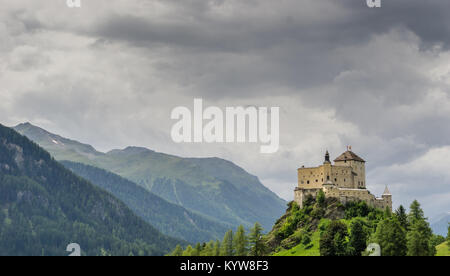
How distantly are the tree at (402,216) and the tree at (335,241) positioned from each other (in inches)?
846

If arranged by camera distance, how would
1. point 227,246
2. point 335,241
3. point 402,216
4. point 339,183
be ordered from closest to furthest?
point 335,241, point 227,246, point 402,216, point 339,183

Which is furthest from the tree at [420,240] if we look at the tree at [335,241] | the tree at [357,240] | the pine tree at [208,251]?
the pine tree at [208,251]

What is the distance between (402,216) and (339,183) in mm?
25565

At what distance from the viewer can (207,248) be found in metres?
164

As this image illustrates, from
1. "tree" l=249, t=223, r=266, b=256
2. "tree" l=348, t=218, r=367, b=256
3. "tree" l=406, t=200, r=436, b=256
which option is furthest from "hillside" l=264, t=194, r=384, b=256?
"tree" l=406, t=200, r=436, b=256

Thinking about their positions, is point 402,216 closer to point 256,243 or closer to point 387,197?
point 387,197

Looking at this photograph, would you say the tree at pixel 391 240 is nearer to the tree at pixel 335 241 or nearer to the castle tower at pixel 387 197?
the tree at pixel 335 241

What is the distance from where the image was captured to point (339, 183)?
19275 cm

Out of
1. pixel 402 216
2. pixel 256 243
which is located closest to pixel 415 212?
pixel 402 216

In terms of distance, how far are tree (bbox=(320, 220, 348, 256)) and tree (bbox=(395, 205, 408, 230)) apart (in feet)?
70.5

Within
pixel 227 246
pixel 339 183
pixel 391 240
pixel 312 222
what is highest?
pixel 339 183

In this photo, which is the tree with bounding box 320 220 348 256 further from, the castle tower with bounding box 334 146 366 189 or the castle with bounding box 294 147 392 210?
the castle tower with bounding box 334 146 366 189

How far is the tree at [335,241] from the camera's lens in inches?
5856
